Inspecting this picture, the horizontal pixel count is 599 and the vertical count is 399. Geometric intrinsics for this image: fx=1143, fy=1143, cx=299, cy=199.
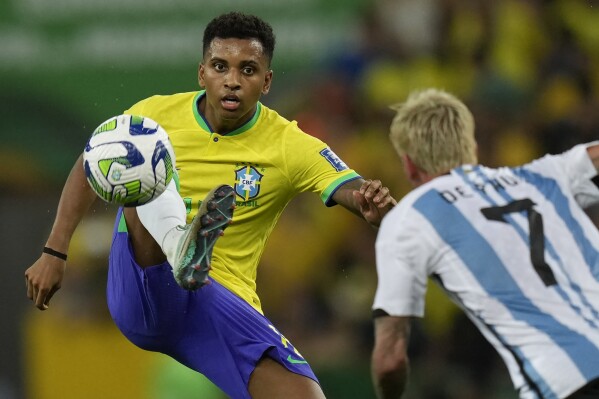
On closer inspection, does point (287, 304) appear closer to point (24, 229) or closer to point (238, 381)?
point (24, 229)

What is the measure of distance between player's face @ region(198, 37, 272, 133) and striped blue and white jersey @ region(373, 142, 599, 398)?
1729 millimetres

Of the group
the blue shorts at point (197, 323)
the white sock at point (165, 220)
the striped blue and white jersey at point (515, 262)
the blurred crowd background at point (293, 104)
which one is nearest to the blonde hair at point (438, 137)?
the striped blue and white jersey at point (515, 262)

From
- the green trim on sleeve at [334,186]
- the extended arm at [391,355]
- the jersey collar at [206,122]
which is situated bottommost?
the extended arm at [391,355]

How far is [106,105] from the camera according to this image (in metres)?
10.0

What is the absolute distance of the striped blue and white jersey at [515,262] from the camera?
146 inches

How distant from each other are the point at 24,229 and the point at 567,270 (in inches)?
275

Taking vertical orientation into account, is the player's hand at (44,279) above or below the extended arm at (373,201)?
below

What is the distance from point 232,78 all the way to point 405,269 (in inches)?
76.1

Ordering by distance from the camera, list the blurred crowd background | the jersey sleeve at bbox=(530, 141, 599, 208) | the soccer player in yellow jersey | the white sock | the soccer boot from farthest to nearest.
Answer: the blurred crowd background → the soccer player in yellow jersey → the white sock → the soccer boot → the jersey sleeve at bbox=(530, 141, 599, 208)

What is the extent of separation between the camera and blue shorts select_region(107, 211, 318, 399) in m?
5.16

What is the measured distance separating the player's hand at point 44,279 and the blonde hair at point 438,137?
1.95 meters

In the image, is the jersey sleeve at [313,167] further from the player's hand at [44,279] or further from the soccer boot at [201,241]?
the player's hand at [44,279]

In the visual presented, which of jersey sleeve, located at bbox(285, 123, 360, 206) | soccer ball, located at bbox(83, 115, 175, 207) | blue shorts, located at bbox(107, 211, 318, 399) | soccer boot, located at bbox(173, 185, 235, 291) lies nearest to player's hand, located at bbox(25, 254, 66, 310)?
blue shorts, located at bbox(107, 211, 318, 399)

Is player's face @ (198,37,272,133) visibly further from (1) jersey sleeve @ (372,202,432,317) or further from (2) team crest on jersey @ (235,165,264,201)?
(1) jersey sleeve @ (372,202,432,317)
